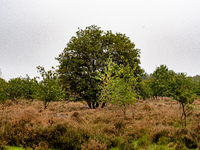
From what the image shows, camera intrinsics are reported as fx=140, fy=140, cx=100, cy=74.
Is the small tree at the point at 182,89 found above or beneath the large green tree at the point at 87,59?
beneath

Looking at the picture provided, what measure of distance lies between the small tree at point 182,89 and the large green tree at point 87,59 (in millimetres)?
8327

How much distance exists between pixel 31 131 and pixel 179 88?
8.12 metres

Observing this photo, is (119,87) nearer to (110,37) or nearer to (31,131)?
(31,131)

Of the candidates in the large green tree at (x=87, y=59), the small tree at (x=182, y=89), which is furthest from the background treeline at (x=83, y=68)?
the small tree at (x=182, y=89)

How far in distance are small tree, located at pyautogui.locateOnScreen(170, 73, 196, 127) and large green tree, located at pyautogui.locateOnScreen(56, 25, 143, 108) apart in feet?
27.3

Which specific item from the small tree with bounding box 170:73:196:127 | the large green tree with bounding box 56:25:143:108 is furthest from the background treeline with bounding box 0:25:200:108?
the small tree with bounding box 170:73:196:127

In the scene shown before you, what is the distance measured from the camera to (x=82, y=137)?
6.37 metres

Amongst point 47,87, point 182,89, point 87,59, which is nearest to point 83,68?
point 87,59

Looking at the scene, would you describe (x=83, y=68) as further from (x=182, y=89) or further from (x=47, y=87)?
(x=182, y=89)

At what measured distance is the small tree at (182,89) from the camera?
308 inches

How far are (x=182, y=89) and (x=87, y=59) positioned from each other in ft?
39.8

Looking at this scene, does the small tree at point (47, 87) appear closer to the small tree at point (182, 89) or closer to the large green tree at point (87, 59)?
the large green tree at point (87, 59)

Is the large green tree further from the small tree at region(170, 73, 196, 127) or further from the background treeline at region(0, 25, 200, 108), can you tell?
the small tree at region(170, 73, 196, 127)

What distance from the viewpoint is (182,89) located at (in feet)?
26.1
